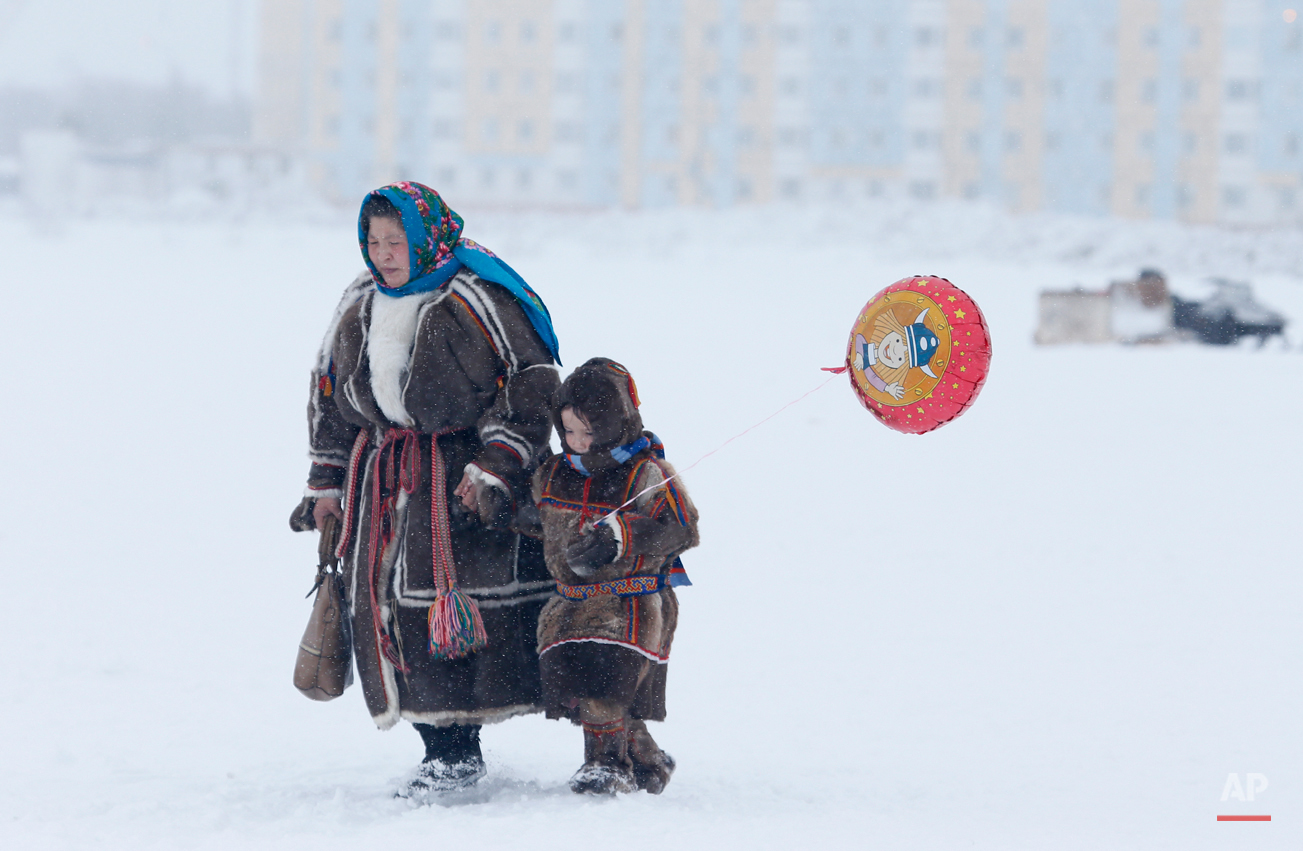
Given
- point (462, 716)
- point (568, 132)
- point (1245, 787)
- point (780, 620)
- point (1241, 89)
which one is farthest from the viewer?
point (568, 132)

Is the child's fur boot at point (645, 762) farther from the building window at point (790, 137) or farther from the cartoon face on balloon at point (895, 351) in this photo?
the building window at point (790, 137)

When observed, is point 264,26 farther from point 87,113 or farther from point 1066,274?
point 1066,274

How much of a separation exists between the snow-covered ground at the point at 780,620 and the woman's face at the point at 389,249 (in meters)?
1.32

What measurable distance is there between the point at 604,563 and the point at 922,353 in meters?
0.92

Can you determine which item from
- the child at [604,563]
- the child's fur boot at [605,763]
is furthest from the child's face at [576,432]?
the child's fur boot at [605,763]

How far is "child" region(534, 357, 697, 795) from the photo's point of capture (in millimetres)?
3266

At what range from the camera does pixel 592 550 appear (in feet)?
10.5

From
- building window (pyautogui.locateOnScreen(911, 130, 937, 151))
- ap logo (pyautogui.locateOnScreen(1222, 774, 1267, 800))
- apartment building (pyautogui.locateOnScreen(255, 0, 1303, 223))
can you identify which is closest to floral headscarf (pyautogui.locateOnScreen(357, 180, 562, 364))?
ap logo (pyautogui.locateOnScreen(1222, 774, 1267, 800))

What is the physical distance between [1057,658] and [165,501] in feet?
17.7

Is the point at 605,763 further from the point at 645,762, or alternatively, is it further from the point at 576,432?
the point at 576,432

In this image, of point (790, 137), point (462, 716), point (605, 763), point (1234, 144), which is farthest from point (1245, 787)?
point (1234, 144)

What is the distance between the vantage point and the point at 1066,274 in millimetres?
25750

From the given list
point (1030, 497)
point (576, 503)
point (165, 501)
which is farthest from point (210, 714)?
point (1030, 497)

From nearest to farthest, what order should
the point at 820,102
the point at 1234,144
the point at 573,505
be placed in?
the point at 573,505 → the point at 1234,144 → the point at 820,102
